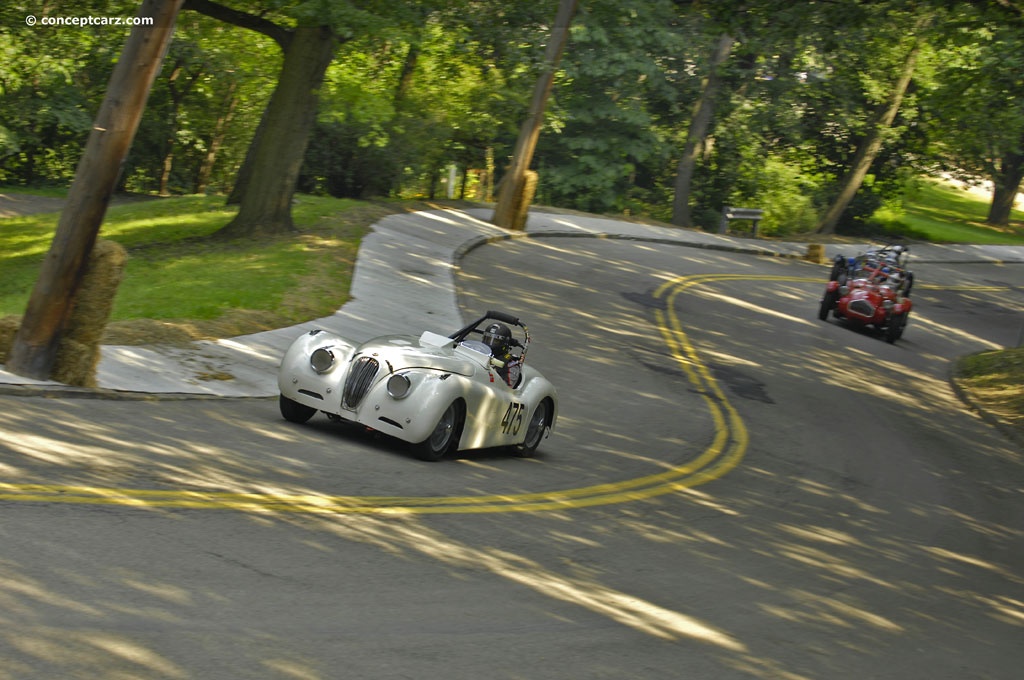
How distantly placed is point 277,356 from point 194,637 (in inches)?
403

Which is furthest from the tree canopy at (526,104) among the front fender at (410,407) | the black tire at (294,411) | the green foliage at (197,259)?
the front fender at (410,407)

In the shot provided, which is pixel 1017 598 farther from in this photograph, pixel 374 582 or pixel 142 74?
pixel 142 74

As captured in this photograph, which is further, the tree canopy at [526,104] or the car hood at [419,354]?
the tree canopy at [526,104]

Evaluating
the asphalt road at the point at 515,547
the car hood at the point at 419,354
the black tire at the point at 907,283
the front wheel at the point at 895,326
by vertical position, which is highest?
the black tire at the point at 907,283

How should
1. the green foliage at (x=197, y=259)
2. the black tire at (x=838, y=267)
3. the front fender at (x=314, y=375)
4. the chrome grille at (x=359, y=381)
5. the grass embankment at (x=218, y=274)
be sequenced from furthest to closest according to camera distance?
the black tire at (x=838, y=267)
the green foliage at (x=197, y=259)
the grass embankment at (x=218, y=274)
the front fender at (x=314, y=375)
the chrome grille at (x=359, y=381)

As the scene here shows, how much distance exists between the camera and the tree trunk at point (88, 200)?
1222cm

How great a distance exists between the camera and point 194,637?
6.22 meters

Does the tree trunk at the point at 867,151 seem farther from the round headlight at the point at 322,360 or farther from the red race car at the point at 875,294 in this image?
the round headlight at the point at 322,360

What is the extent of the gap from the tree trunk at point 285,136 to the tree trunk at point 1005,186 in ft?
124

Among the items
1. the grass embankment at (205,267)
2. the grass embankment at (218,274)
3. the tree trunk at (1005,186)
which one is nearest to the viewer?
the grass embankment at (205,267)

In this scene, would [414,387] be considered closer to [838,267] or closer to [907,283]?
[907,283]

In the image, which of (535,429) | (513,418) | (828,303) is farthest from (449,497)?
(828,303)

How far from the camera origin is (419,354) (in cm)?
1166

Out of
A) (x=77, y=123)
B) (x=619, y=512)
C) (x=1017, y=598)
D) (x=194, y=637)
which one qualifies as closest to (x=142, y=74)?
(x=619, y=512)
